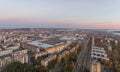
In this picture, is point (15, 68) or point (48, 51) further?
point (48, 51)

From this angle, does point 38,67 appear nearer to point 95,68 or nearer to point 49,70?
point 49,70

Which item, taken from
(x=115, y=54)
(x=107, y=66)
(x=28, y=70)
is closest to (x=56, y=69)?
(x=28, y=70)

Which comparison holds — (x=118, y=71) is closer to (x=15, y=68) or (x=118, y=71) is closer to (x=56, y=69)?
(x=56, y=69)

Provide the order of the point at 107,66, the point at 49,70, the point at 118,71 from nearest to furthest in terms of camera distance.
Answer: the point at 118,71 → the point at 49,70 → the point at 107,66

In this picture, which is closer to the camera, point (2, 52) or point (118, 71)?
point (118, 71)

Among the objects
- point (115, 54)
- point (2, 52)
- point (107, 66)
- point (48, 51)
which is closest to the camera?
point (107, 66)

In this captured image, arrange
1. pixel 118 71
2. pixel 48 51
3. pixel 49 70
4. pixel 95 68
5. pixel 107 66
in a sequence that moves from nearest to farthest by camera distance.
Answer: pixel 95 68 → pixel 118 71 → pixel 49 70 → pixel 107 66 → pixel 48 51

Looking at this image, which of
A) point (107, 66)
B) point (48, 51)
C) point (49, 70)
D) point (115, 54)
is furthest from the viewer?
point (48, 51)

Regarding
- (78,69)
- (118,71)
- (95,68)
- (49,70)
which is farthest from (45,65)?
(118,71)
